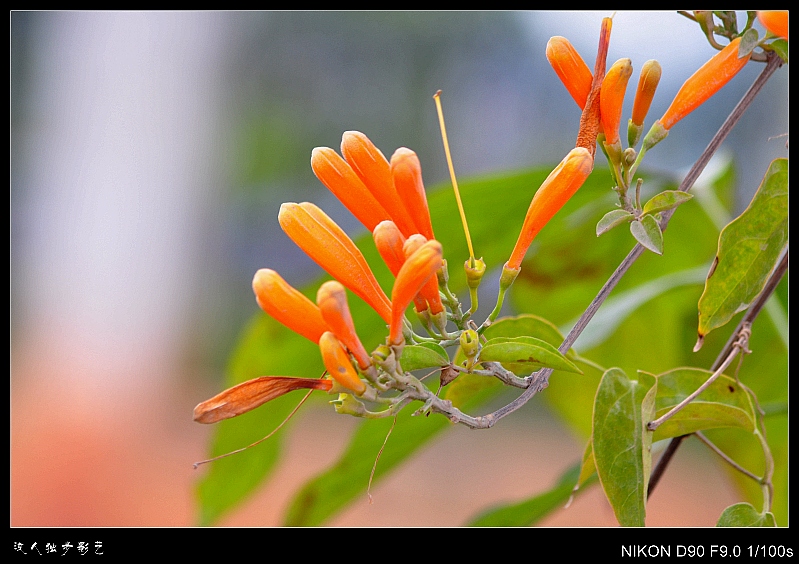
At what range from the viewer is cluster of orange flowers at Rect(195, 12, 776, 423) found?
0.32 m

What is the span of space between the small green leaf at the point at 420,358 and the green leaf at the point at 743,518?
0.77ft

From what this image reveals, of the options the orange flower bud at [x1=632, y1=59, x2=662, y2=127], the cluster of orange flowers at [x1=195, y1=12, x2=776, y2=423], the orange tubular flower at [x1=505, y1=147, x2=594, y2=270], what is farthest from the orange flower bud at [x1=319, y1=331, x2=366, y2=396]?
the orange flower bud at [x1=632, y1=59, x2=662, y2=127]

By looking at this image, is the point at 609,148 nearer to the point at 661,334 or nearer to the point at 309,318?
the point at 309,318

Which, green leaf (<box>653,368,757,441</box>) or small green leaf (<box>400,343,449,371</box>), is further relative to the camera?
green leaf (<box>653,368,757,441</box>)

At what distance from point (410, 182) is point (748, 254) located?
209 mm

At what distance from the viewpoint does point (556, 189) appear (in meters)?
0.36

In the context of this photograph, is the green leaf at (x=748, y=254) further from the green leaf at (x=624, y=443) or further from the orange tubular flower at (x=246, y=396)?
the orange tubular flower at (x=246, y=396)

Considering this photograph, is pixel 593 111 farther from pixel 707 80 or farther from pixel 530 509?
pixel 530 509

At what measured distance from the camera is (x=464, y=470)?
4.89 meters

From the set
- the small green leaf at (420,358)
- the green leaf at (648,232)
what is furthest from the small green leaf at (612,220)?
the small green leaf at (420,358)

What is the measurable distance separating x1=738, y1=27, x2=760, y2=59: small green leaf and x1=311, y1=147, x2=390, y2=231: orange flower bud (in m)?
0.22

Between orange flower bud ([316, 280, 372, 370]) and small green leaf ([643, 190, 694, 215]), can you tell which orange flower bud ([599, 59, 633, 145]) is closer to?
small green leaf ([643, 190, 694, 215])

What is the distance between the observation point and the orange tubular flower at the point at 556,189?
0.35 metres
